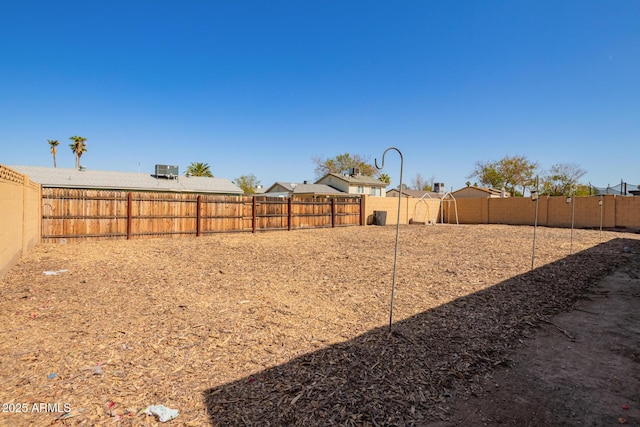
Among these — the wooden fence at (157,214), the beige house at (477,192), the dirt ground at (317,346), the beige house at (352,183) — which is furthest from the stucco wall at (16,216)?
the beige house at (477,192)

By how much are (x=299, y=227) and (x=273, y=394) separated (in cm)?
1250

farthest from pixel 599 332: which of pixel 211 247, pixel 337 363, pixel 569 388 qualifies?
pixel 211 247

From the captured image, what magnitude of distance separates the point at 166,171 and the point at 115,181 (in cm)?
329

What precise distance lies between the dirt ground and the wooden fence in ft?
11.8

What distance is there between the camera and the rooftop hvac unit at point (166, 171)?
2294 cm

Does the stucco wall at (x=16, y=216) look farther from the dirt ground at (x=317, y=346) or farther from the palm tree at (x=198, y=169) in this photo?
the palm tree at (x=198, y=169)

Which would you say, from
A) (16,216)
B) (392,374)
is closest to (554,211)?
(392,374)

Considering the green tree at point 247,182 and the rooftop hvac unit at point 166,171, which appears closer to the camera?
the rooftop hvac unit at point 166,171

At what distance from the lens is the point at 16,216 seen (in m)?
6.29

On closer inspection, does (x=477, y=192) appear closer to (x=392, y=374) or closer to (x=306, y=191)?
(x=306, y=191)

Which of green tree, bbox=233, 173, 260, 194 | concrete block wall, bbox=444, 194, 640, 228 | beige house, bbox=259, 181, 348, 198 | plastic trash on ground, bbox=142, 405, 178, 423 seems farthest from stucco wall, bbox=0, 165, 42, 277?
green tree, bbox=233, 173, 260, 194

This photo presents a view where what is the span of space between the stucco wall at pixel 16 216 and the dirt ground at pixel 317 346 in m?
0.45

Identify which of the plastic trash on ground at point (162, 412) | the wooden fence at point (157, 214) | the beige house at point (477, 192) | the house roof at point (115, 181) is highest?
the beige house at point (477, 192)

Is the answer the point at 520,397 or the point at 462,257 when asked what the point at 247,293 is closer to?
the point at 520,397
